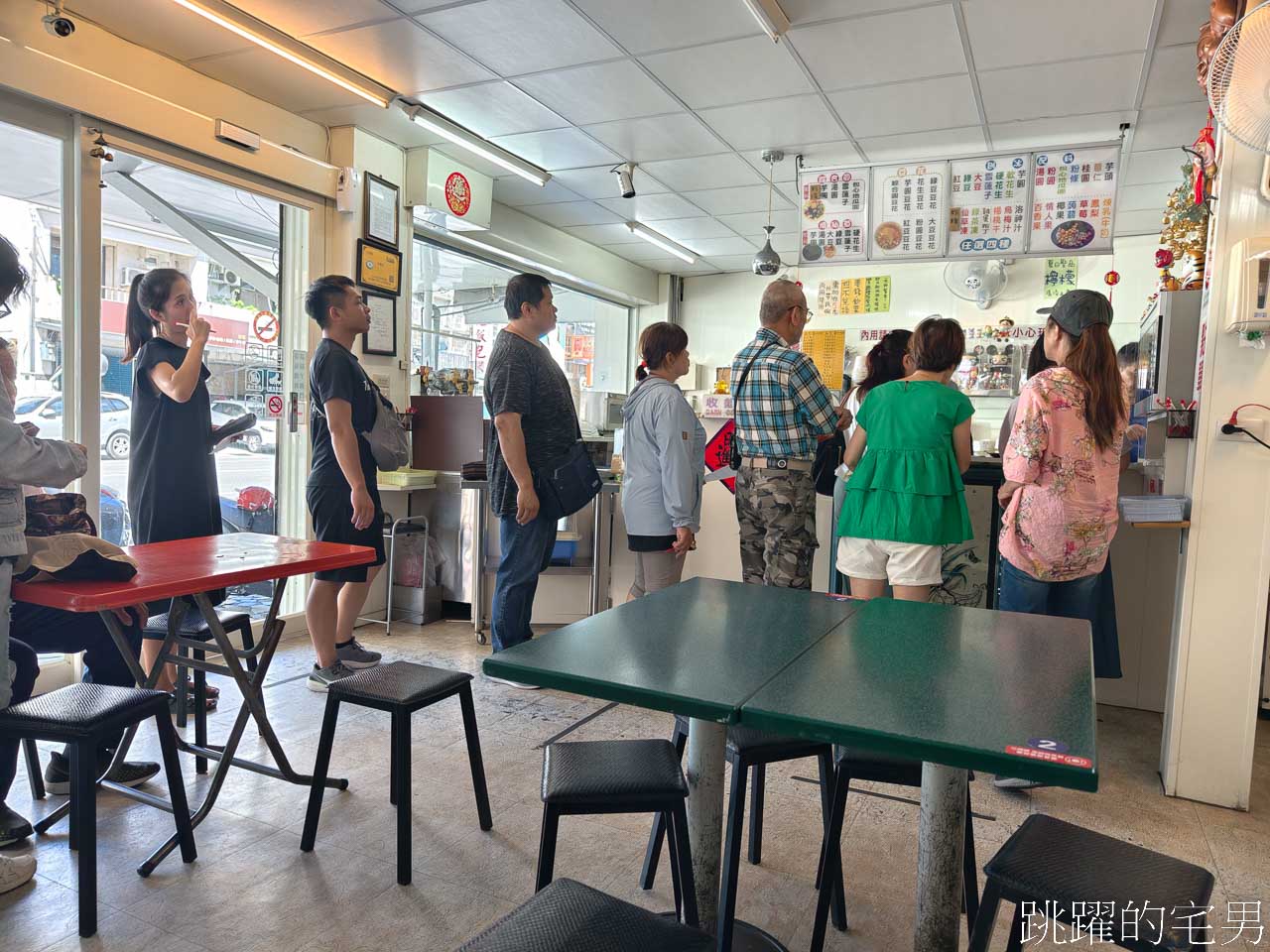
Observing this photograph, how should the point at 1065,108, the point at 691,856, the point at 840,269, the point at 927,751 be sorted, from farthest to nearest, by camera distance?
the point at 840,269 < the point at 1065,108 < the point at 691,856 < the point at 927,751

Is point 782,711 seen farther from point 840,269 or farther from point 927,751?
point 840,269

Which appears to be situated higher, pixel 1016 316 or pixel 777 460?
pixel 1016 316

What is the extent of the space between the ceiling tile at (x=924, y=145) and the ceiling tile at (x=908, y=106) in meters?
0.10

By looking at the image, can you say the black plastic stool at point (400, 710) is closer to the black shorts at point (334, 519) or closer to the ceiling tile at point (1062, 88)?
the black shorts at point (334, 519)

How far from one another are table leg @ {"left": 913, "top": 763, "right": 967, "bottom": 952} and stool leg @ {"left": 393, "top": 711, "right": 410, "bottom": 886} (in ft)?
3.85

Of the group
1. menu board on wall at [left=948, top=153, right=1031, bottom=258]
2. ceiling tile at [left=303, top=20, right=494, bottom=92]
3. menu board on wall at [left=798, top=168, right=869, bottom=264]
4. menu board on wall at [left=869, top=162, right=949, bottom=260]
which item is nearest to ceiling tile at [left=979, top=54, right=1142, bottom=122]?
menu board on wall at [left=948, top=153, right=1031, bottom=258]

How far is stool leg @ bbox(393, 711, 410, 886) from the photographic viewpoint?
2010 millimetres

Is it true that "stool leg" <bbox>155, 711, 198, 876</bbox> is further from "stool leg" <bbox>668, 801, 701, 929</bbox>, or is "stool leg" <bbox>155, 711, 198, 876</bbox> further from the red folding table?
"stool leg" <bbox>668, 801, 701, 929</bbox>

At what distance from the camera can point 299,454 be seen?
14.8 feet

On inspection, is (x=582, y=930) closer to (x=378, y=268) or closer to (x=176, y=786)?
(x=176, y=786)

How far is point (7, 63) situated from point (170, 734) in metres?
2.54

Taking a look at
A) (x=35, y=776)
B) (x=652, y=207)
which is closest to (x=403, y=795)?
(x=35, y=776)

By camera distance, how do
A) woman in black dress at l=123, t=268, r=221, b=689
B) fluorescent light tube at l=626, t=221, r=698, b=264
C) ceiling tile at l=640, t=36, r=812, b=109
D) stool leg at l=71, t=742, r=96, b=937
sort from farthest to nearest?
1. fluorescent light tube at l=626, t=221, r=698, b=264
2. ceiling tile at l=640, t=36, r=812, b=109
3. woman in black dress at l=123, t=268, r=221, b=689
4. stool leg at l=71, t=742, r=96, b=937

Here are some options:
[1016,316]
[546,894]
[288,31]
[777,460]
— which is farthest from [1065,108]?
[546,894]
